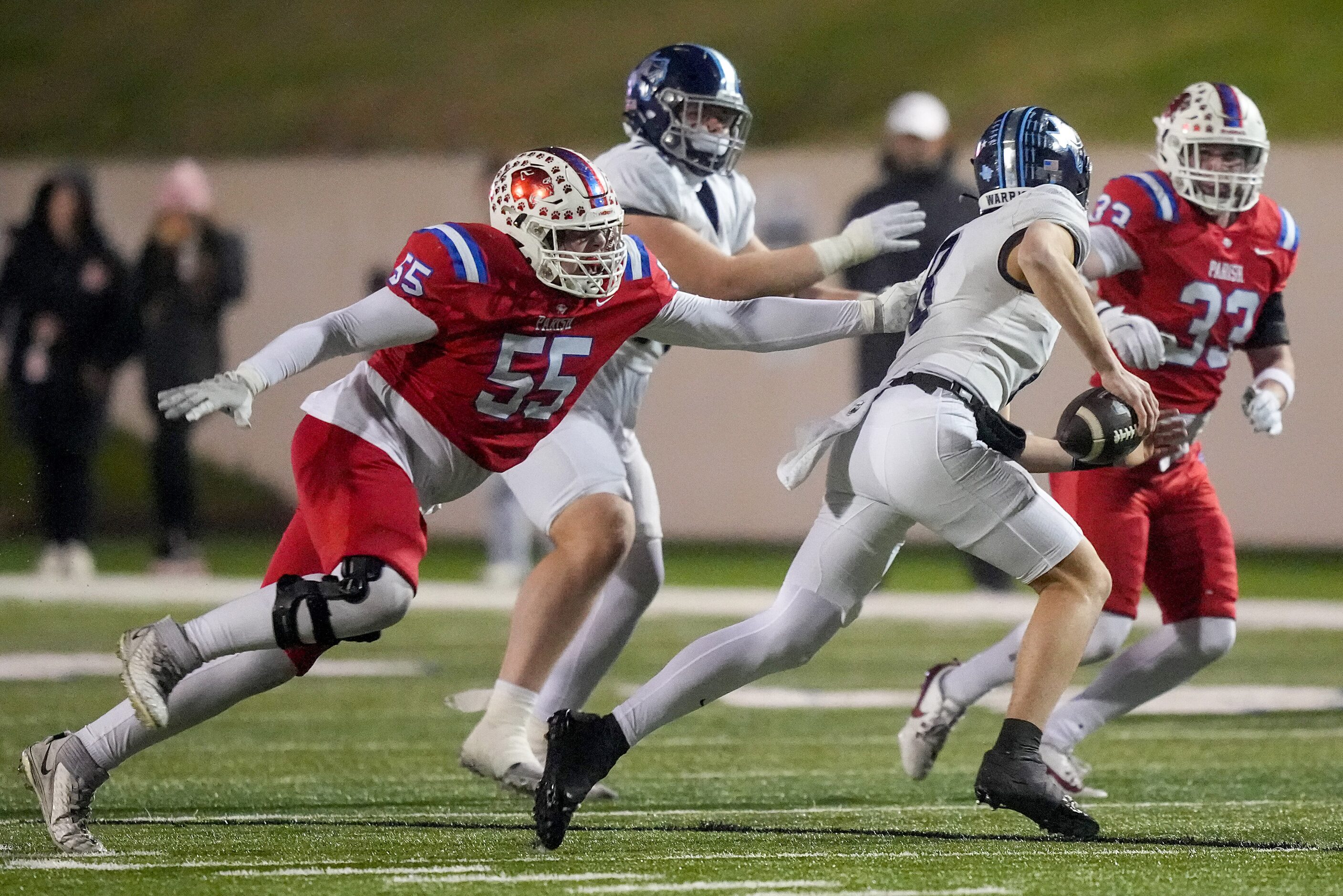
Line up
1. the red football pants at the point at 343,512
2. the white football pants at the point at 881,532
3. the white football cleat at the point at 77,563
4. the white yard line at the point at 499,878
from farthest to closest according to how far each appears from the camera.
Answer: the white football cleat at the point at 77,563 < the white football pants at the point at 881,532 < the red football pants at the point at 343,512 < the white yard line at the point at 499,878

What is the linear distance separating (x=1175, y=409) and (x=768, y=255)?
103cm

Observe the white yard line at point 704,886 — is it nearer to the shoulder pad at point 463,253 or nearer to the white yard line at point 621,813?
the white yard line at point 621,813

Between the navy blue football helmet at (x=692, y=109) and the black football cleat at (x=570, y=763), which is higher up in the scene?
the navy blue football helmet at (x=692, y=109)

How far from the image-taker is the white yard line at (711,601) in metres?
9.00

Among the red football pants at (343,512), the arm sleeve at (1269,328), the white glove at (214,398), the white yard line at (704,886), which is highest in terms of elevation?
the arm sleeve at (1269,328)

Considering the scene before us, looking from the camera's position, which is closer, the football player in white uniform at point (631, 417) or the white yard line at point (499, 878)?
the white yard line at point (499, 878)

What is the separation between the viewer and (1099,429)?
429cm

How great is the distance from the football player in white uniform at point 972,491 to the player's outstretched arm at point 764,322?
129mm

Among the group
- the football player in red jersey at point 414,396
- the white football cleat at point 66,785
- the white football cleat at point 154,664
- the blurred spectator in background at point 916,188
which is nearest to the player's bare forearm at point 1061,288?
the football player in red jersey at point 414,396

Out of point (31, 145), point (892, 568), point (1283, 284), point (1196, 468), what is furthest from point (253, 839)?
point (31, 145)

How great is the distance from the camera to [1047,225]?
420 cm

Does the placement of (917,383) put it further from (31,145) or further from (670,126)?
(31,145)

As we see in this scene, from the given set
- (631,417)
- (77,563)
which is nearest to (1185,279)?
(631,417)

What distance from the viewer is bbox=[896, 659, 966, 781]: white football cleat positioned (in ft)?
16.4
